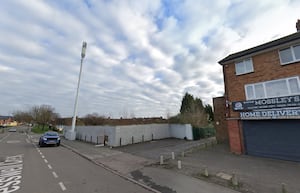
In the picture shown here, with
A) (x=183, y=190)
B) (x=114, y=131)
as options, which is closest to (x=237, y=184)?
(x=183, y=190)

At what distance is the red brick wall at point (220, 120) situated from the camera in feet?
72.2

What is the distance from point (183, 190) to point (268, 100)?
425 inches

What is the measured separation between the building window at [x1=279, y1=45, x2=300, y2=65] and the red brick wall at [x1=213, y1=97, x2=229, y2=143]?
30.1 ft

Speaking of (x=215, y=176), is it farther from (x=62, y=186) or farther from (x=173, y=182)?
(x=62, y=186)

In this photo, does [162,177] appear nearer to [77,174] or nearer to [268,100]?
[77,174]

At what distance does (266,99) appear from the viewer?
1430 cm

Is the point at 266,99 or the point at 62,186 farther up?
the point at 266,99

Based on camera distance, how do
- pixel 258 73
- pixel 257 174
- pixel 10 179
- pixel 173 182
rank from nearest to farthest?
pixel 10 179 < pixel 173 182 < pixel 257 174 < pixel 258 73

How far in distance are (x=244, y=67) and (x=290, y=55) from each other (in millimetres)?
3396

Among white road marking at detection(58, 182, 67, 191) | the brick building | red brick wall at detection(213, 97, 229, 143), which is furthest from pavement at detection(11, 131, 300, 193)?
red brick wall at detection(213, 97, 229, 143)

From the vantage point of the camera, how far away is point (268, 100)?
1416 centimetres

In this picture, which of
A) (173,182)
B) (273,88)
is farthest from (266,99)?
(173,182)

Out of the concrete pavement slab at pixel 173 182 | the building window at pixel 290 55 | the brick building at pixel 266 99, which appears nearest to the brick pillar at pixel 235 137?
the brick building at pixel 266 99

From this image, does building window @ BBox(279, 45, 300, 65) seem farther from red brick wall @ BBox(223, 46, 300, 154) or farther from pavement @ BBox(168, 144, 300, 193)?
pavement @ BBox(168, 144, 300, 193)
